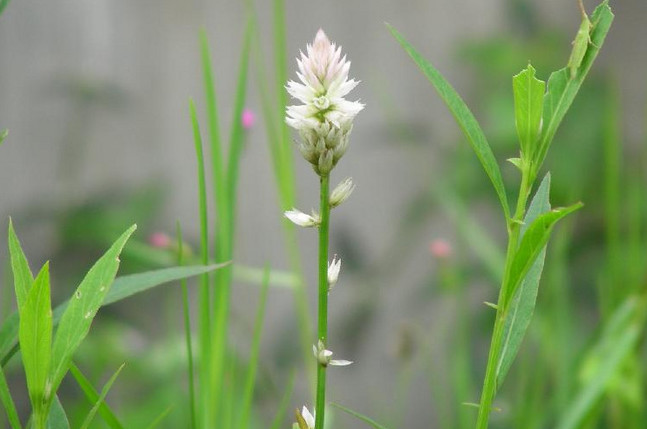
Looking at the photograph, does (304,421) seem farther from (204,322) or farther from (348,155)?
(348,155)

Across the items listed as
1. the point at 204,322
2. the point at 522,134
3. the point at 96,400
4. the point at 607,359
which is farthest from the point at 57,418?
the point at 607,359

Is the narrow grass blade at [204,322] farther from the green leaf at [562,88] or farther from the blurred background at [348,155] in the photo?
the blurred background at [348,155]

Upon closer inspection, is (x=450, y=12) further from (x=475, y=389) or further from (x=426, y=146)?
(x=475, y=389)

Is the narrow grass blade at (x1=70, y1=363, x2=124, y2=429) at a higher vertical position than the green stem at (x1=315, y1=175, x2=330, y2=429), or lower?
lower

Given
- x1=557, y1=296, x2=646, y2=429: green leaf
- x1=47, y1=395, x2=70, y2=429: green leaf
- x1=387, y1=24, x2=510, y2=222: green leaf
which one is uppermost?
x1=387, y1=24, x2=510, y2=222: green leaf

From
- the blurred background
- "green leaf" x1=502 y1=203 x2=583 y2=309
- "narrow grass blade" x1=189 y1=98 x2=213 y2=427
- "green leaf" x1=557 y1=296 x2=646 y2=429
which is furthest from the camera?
the blurred background

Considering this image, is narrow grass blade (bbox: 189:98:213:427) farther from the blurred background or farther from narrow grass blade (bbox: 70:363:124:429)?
the blurred background

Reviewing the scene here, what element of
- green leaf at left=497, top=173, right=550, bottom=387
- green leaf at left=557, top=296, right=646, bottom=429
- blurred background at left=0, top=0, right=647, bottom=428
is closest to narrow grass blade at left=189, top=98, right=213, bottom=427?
green leaf at left=497, top=173, right=550, bottom=387
